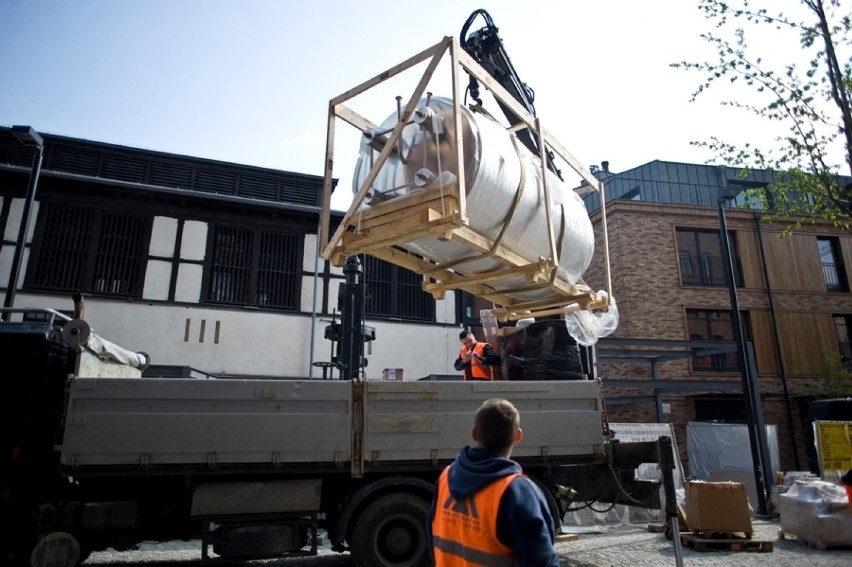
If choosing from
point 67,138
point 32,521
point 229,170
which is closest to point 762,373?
point 229,170

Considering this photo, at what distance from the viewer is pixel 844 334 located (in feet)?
77.0

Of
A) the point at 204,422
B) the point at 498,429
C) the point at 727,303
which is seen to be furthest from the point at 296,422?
the point at 727,303

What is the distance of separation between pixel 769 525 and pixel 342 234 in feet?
36.3

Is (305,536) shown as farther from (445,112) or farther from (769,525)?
(769,525)

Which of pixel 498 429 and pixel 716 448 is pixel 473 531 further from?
pixel 716 448

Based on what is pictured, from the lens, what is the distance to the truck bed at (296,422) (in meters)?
5.57

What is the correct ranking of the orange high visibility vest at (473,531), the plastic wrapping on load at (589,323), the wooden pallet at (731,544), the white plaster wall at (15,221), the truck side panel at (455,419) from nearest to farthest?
the orange high visibility vest at (473,531), the truck side panel at (455,419), the plastic wrapping on load at (589,323), the wooden pallet at (731,544), the white plaster wall at (15,221)

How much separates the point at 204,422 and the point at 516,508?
14.0 ft

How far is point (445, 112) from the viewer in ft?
16.6

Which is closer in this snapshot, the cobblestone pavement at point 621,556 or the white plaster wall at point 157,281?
the cobblestone pavement at point 621,556

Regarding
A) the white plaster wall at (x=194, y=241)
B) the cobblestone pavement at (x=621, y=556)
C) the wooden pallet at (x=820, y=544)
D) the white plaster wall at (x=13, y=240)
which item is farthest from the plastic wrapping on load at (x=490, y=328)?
the white plaster wall at (x=13, y=240)

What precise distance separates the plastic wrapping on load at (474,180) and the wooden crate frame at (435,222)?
0.29ft

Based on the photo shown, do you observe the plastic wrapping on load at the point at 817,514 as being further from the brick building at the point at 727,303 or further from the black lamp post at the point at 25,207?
the black lamp post at the point at 25,207

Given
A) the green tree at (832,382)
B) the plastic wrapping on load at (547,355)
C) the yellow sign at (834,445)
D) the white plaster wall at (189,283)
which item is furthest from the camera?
the green tree at (832,382)
